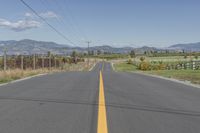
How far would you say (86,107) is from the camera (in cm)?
1087

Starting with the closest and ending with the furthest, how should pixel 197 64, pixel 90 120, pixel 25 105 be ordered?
1. pixel 90 120
2. pixel 25 105
3. pixel 197 64

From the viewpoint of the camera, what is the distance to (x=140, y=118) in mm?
9023

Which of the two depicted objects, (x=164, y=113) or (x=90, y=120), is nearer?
(x=90, y=120)

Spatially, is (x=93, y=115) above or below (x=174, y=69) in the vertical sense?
above

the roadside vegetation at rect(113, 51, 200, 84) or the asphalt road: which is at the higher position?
the asphalt road

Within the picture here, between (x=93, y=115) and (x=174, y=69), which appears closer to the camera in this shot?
(x=93, y=115)

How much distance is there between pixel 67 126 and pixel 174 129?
218 centimetres

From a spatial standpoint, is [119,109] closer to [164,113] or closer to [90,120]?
[164,113]

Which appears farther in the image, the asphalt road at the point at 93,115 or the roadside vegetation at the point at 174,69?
the roadside vegetation at the point at 174,69

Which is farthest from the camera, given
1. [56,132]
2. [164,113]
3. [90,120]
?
[164,113]

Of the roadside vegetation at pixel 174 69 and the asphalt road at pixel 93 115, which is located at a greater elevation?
the asphalt road at pixel 93 115

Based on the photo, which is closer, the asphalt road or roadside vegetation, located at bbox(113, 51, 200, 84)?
the asphalt road

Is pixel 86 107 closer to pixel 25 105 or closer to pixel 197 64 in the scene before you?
pixel 25 105

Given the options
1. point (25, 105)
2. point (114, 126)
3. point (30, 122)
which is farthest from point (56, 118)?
point (25, 105)
